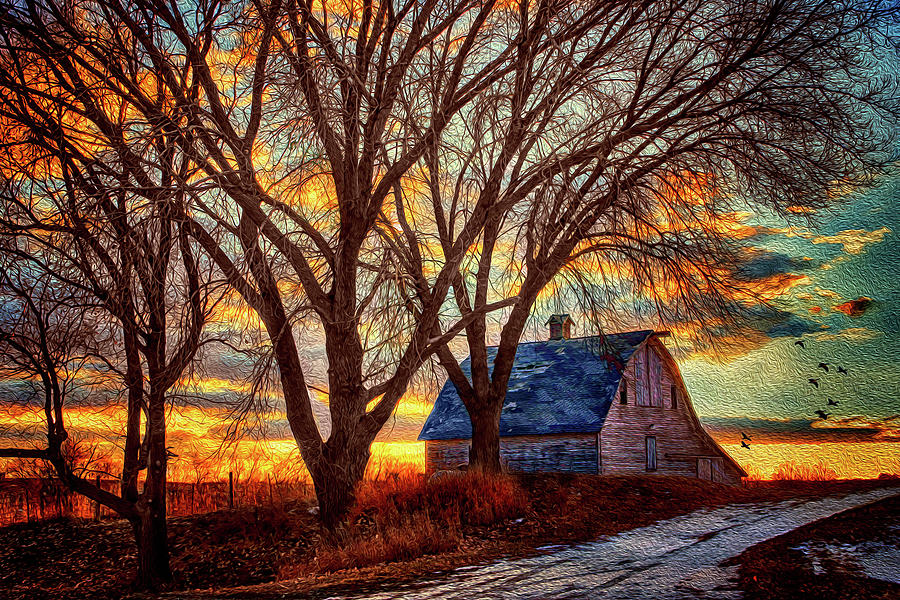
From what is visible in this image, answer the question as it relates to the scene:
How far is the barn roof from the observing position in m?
15.8

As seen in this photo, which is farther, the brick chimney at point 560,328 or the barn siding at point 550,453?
the brick chimney at point 560,328

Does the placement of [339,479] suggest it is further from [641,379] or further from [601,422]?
[641,379]

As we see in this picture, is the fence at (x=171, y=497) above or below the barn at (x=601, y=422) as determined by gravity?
A: below

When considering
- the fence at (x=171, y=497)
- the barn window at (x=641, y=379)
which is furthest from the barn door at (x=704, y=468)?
the fence at (x=171, y=497)

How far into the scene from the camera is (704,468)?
16.8 m

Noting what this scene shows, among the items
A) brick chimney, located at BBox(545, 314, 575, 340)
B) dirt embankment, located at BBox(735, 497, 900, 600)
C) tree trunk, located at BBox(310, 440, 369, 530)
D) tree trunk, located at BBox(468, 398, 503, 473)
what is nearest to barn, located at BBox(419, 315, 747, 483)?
brick chimney, located at BBox(545, 314, 575, 340)

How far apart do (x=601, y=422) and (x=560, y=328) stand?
4.77 metres

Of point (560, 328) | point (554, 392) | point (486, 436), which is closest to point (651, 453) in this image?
point (554, 392)

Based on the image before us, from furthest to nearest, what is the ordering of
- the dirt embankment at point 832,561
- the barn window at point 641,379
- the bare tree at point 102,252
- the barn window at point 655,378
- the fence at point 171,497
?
the barn window at point 655,378, the barn window at point 641,379, the fence at point 171,497, the bare tree at point 102,252, the dirt embankment at point 832,561

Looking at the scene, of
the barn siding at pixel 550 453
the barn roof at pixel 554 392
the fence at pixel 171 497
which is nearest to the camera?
the fence at pixel 171 497

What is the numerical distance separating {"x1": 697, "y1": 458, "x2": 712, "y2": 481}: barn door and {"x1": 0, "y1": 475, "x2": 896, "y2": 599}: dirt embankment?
13.6ft

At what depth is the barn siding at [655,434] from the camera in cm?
1555

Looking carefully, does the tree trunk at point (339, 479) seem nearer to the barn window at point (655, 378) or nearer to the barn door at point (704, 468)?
the barn window at point (655, 378)

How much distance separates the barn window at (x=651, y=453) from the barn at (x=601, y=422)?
A: 0.9 inches
